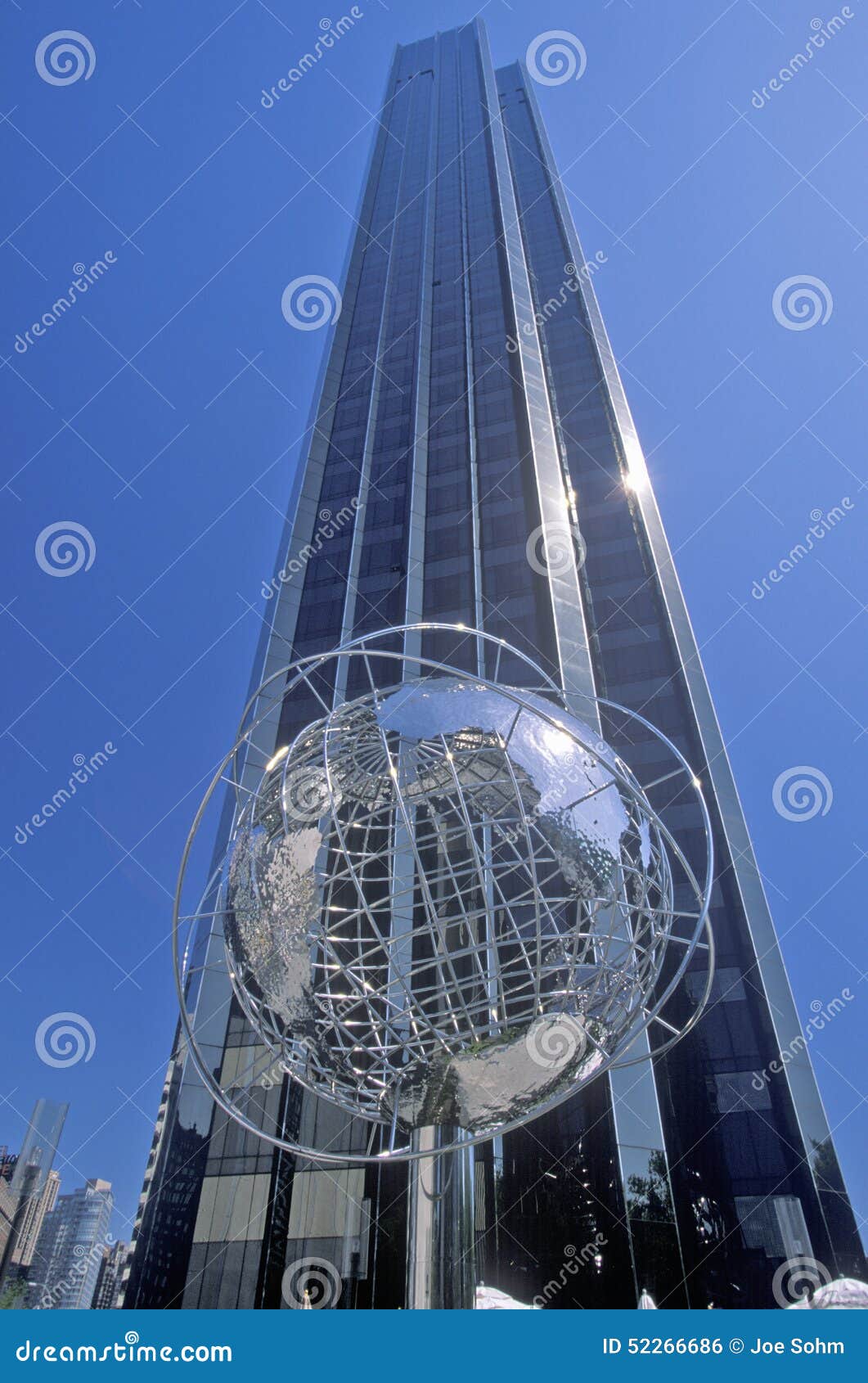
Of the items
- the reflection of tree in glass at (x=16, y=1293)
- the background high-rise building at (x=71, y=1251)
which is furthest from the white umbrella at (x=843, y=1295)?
the reflection of tree in glass at (x=16, y=1293)

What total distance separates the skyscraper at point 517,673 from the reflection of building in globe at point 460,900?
1465 millimetres

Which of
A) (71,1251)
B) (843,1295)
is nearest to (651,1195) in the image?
(843,1295)

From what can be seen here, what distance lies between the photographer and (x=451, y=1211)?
234 inches

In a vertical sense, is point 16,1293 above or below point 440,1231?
above

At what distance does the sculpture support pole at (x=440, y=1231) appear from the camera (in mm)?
5609

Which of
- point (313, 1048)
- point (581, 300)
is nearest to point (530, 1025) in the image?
point (313, 1048)

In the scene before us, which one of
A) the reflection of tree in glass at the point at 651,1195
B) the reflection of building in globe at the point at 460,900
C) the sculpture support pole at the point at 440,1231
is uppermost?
the reflection of tree in glass at the point at 651,1195

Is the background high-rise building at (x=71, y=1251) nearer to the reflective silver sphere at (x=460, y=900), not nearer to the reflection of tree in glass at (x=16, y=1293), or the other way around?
the reflection of tree in glass at (x=16, y=1293)

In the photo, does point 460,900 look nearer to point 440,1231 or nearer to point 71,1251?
point 440,1231

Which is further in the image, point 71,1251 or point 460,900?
point 71,1251

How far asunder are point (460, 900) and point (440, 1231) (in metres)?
2.48

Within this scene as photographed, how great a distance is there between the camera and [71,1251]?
33.7m

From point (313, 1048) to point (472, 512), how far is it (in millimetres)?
28759

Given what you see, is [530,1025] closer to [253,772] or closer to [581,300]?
[253,772]
